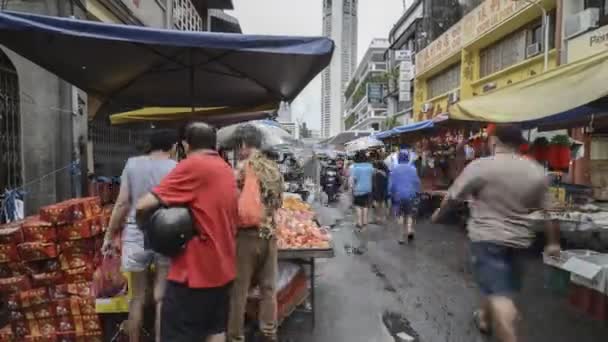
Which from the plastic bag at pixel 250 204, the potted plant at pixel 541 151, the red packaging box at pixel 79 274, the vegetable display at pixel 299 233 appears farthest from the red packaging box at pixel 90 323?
the potted plant at pixel 541 151

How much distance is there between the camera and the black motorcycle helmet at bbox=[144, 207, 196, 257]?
2.54 metres

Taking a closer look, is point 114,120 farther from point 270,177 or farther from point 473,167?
point 473,167

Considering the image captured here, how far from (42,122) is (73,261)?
3.61m

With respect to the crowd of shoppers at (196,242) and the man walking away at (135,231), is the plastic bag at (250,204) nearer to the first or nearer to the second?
the crowd of shoppers at (196,242)

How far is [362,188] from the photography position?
10938 millimetres

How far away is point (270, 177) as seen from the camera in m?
3.81

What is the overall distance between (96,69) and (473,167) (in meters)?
4.07

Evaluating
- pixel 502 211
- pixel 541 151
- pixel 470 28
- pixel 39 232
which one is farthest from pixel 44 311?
pixel 470 28

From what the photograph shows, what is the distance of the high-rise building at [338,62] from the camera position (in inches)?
4318

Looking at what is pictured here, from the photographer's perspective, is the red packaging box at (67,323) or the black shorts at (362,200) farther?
the black shorts at (362,200)

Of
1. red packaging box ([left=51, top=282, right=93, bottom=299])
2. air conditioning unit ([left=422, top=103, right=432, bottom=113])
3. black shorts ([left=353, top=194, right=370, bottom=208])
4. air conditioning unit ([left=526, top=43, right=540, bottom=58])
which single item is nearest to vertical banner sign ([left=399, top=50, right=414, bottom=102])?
air conditioning unit ([left=422, top=103, right=432, bottom=113])

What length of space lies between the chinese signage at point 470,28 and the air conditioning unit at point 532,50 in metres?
1.41

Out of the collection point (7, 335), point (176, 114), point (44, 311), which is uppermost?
point (176, 114)

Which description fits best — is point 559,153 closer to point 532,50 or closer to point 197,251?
point 197,251
